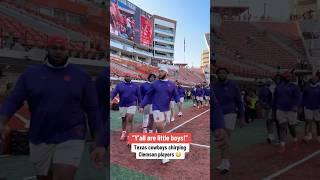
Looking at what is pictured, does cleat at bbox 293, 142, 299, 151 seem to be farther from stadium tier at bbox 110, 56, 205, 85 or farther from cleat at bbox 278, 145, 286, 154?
stadium tier at bbox 110, 56, 205, 85

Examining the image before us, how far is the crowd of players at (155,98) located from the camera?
522 centimetres

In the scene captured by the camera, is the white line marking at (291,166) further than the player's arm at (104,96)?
Yes

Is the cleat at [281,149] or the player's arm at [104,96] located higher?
the player's arm at [104,96]

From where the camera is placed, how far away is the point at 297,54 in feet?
49.8

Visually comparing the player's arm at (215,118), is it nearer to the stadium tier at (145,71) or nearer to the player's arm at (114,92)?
the stadium tier at (145,71)

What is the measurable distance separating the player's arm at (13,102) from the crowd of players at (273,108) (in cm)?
211

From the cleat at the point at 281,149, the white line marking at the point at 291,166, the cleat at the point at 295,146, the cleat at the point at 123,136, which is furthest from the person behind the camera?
the cleat at the point at 295,146

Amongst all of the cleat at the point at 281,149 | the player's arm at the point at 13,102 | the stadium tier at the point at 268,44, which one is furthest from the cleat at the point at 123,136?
the stadium tier at the point at 268,44

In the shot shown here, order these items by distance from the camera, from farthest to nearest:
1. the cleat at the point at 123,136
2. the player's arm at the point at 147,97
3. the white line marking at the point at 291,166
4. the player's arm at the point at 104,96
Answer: the white line marking at the point at 291,166 < the player's arm at the point at 147,97 < the cleat at the point at 123,136 < the player's arm at the point at 104,96

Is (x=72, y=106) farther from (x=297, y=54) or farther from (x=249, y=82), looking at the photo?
(x=297, y=54)

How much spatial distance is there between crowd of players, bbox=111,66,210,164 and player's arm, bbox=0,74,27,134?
1573 millimetres

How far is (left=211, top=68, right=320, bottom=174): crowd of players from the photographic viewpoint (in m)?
5.85

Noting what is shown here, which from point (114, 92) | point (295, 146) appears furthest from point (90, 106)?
point (295, 146)

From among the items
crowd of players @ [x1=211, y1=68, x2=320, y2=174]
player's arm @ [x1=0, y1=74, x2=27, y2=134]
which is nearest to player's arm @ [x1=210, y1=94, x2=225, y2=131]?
crowd of players @ [x1=211, y1=68, x2=320, y2=174]
